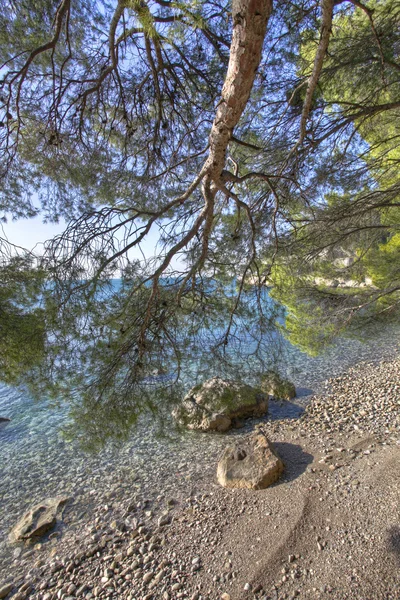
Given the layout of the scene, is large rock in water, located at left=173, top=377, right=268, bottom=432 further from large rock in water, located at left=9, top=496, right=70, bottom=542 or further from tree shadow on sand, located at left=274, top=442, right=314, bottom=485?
large rock in water, located at left=9, top=496, right=70, bottom=542

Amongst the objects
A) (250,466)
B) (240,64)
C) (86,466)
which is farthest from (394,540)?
(86,466)

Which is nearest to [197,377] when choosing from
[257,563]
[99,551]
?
[257,563]

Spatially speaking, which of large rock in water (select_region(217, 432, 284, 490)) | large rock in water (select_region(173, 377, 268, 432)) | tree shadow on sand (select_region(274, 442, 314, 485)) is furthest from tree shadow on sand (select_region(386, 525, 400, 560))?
large rock in water (select_region(173, 377, 268, 432))

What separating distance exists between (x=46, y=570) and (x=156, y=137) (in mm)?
4777

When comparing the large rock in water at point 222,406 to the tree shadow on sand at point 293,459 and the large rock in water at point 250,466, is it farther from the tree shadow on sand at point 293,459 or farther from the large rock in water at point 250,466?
the large rock in water at point 250,466

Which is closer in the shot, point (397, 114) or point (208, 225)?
point (208, 225)

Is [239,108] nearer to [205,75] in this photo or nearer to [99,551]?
[205,75]

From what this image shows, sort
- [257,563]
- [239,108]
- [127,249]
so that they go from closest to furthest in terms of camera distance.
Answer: [239,108] → [127,249] → [257,563]

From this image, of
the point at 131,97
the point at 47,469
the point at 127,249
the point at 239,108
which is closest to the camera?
the point at 239,108

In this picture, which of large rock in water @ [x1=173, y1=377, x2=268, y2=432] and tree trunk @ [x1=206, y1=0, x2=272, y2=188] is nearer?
tree trunk @ [x1=206, y1=0, x2=272, y2=188]

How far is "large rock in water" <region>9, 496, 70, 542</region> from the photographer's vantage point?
3.91 meters

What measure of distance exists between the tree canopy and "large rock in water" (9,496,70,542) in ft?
9.65

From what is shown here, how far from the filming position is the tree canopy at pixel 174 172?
2.22m

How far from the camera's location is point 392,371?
825cm
